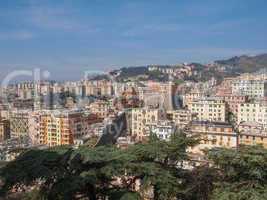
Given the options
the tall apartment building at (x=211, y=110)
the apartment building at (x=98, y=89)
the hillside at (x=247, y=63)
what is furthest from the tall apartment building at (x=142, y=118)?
the hillside at (x=247, y=63)

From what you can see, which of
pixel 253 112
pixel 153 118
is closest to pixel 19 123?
pixel 153 118

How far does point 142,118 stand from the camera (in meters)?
30.7

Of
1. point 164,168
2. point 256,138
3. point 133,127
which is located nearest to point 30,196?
point 164,168

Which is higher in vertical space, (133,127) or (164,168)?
(164,168)

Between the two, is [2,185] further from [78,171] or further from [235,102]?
[235,102]

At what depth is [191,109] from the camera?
3297 centimetres

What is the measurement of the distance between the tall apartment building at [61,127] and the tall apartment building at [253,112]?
13.0m

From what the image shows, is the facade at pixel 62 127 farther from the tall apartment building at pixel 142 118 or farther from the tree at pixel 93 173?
the tree at pixel 93 173

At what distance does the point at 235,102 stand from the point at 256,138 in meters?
13.2

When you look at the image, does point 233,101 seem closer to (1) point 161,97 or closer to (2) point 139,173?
(1) point 161,97

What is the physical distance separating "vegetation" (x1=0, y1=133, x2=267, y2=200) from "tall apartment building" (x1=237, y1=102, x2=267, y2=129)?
22.5 meters

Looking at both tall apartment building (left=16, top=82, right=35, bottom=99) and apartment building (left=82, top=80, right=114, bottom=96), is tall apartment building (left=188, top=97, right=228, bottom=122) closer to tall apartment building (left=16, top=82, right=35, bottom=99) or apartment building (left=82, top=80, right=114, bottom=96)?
apartment building (left=82, top=80, right=114, bottom=96)

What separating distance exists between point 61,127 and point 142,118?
6634 millimetres

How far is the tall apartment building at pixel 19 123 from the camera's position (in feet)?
114
